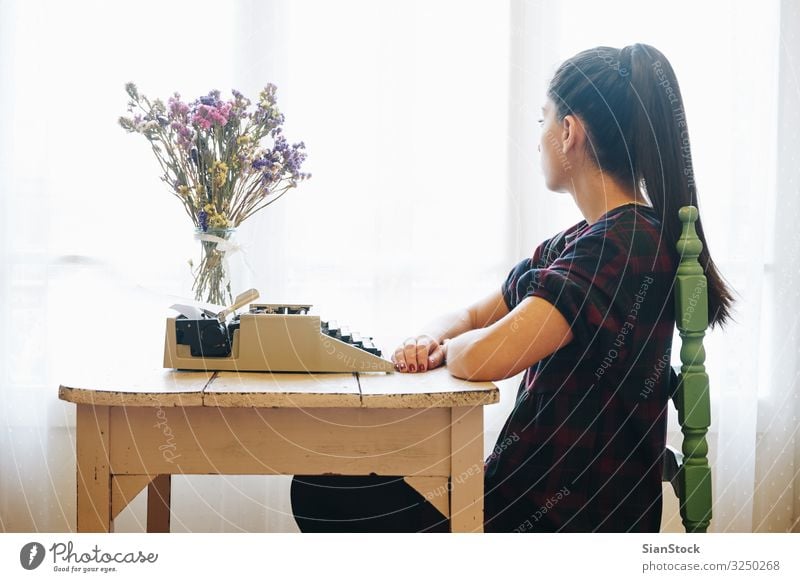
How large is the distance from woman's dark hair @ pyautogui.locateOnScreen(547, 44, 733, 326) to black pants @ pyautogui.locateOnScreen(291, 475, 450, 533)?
605mm

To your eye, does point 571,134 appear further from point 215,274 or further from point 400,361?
point 215,274

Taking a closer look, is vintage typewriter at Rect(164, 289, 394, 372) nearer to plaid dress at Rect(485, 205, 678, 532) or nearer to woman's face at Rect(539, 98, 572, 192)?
plaid dress at Rect(485, 205, 678, 532)

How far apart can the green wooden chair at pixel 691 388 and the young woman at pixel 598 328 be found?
25 millimetres

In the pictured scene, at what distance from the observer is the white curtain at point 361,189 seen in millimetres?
2127

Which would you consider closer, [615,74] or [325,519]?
[615,74]

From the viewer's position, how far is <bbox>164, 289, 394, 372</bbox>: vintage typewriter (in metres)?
1.22

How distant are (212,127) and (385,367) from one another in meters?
0.50

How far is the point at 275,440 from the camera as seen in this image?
1.13m

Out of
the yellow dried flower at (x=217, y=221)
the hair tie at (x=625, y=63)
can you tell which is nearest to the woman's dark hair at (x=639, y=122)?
the hair tie at (x=625, y=63)

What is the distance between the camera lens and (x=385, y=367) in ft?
4.07

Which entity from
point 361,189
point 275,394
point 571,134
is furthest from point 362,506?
point 361,189

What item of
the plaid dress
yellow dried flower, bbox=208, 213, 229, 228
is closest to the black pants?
the plaid dress
